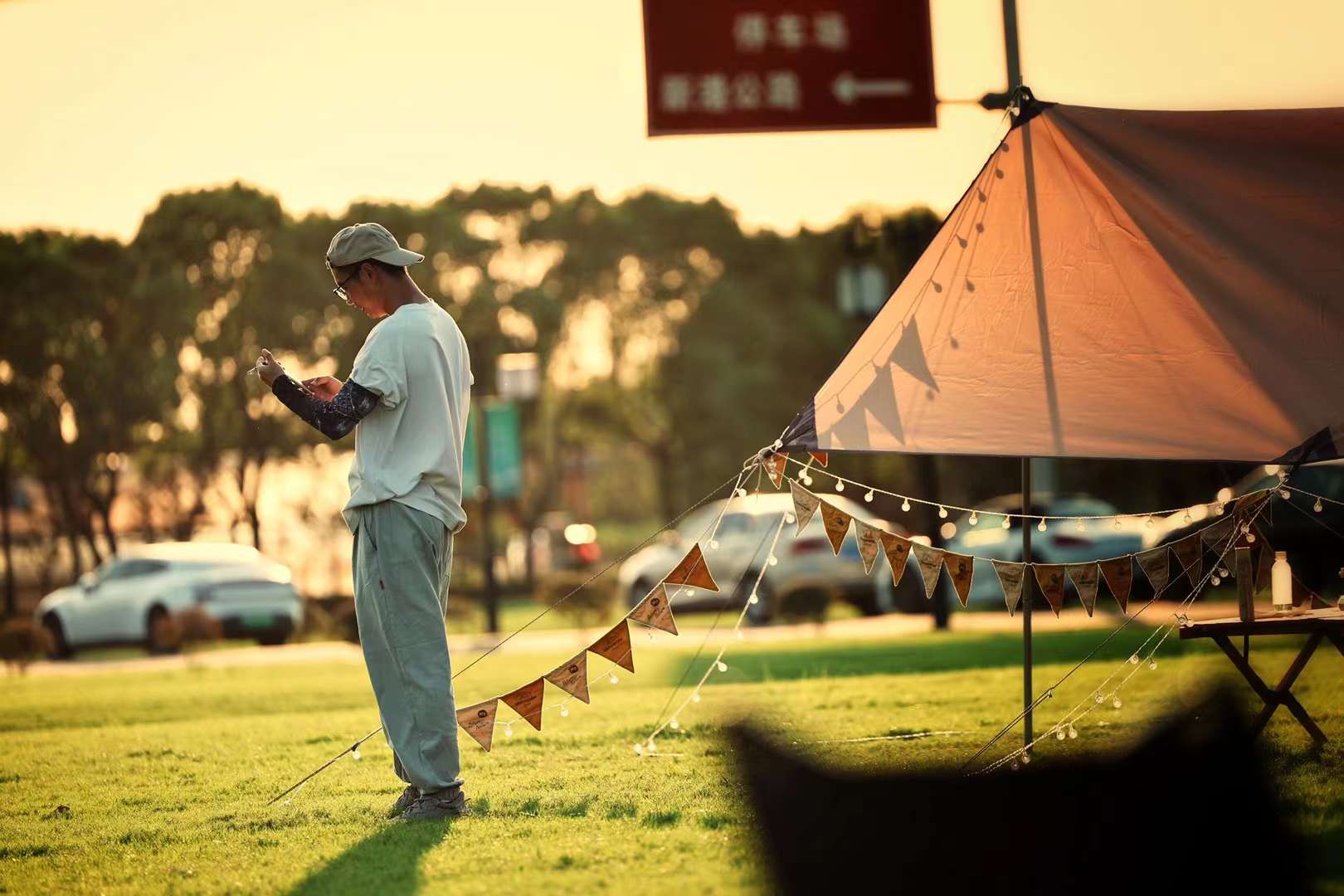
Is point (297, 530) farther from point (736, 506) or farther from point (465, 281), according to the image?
point (736, 506)

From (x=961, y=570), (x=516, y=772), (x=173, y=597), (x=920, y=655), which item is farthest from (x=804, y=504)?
(x=173, y=597)

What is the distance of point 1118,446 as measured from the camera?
6.61 m

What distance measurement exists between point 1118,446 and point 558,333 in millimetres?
34395

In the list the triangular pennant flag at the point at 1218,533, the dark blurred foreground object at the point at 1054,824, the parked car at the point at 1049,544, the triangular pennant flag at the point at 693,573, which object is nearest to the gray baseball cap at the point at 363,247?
the triangular pennant flag at the point at 693,573

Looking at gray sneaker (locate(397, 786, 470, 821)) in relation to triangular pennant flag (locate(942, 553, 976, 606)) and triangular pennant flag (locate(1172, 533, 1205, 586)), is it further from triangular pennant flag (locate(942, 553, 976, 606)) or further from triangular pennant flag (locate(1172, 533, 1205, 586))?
triangular pennant flag (locate(1172, 533, 1205, 586))

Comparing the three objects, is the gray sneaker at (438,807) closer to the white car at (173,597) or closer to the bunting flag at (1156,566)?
the bunting flag at (1156,566)

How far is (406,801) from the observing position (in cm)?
617

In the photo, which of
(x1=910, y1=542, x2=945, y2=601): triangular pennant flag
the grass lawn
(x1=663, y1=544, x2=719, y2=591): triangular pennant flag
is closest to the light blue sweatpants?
the grass lawn

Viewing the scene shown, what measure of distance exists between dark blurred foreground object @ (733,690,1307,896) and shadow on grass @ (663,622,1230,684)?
760 cm

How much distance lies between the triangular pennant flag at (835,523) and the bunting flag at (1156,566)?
3.91 feet

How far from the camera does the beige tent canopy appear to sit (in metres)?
6.66

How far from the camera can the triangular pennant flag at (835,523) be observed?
674 centimetres

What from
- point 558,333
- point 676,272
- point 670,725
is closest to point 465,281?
point 558,333

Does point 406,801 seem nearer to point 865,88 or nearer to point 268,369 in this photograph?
point 268,369
